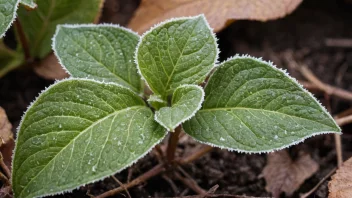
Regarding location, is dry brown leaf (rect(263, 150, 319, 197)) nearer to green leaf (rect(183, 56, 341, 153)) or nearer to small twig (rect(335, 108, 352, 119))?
small twig (rect(335, 108, 352, 119))

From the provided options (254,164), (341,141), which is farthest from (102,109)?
(341,141)

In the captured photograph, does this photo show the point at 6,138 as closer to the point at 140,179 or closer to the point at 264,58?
the point at 140,179

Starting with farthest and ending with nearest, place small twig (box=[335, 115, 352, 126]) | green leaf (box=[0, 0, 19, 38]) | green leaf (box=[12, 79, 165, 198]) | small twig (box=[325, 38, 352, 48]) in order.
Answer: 1. small twig (box=[325, 38, 352, 48])
2. small twig (box=[335, 115, 352, 126])
3. green leaf (box=[0, 0, 19, 38])
4. green leaf (box=[12, 79, 165, 198])

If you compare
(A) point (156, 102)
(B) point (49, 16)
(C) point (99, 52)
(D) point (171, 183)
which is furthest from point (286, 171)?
(B) point (49, 16)

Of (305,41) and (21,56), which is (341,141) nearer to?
(305,41)

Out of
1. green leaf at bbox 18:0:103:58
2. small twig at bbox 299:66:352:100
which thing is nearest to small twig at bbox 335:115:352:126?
small twig at bbox 299:66:352:100
